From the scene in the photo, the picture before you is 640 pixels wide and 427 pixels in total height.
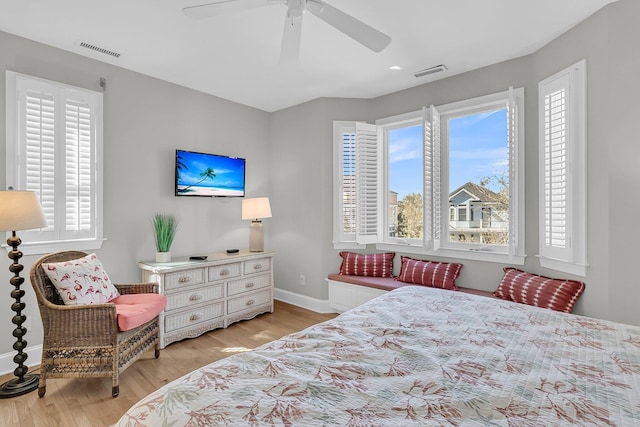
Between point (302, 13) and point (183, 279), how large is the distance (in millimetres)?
2603

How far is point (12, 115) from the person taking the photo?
104 inches

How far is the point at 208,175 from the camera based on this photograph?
13.0 feet

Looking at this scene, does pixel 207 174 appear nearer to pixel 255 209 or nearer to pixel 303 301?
pixel 255 209

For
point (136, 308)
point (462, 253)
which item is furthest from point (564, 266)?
point (136, 308)

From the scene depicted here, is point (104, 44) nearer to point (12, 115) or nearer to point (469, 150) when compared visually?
point (12, 115)

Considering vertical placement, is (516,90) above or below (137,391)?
above

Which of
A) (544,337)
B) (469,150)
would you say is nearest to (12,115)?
(544,337)

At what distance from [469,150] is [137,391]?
12.3 ft

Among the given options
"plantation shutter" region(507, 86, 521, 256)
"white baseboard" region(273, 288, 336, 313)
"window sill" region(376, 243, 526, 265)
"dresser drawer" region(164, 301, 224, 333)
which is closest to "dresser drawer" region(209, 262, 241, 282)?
"dresser drawer" region(164, 301, 224, 333)

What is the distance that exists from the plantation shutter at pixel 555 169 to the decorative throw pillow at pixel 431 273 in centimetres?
85

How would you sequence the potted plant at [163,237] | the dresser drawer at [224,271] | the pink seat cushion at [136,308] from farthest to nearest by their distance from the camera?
1. the dresser drawer at [224,271]
2. the potted plant at [163,237]
3. the pink seat cushion at [136,308]

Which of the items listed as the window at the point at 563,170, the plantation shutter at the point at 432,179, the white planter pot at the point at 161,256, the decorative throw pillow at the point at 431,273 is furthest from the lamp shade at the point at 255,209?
the window at the point at 563,170

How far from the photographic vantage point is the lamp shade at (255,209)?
405 cm

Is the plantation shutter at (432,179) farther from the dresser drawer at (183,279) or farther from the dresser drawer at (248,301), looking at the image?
the dresser drawer at (183,279)
